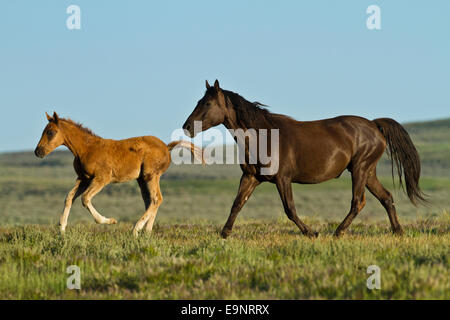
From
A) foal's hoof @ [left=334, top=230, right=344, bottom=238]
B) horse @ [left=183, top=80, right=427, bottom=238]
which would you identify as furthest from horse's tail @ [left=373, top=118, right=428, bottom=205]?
foal's hoof @ [left=334, top=230, right=344, bottom=238]

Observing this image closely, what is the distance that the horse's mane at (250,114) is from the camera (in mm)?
10195

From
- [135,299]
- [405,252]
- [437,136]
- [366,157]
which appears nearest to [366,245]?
[405,252]

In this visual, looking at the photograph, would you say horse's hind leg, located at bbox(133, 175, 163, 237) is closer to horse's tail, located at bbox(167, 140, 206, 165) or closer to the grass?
horse's tail, located at bbox(167, 140, 206, 165)

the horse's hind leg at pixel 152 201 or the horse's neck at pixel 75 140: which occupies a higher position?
the horse's neck at pixel 75 140

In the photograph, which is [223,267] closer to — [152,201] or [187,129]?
[187,129]

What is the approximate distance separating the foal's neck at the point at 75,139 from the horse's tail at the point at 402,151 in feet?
17.6

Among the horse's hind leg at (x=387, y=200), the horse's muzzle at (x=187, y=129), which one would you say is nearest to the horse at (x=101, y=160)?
the horse's muzzle at (x=187, y=129)

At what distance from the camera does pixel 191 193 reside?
45531 millimetres

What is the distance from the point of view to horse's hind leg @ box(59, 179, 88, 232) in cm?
1091

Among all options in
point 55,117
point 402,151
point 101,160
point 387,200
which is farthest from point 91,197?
point 402,151

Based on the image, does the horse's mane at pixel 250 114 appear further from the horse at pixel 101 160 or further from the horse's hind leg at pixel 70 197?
the horse's hind leg at pixel 70 197

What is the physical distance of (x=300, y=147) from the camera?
10281 millimetres
